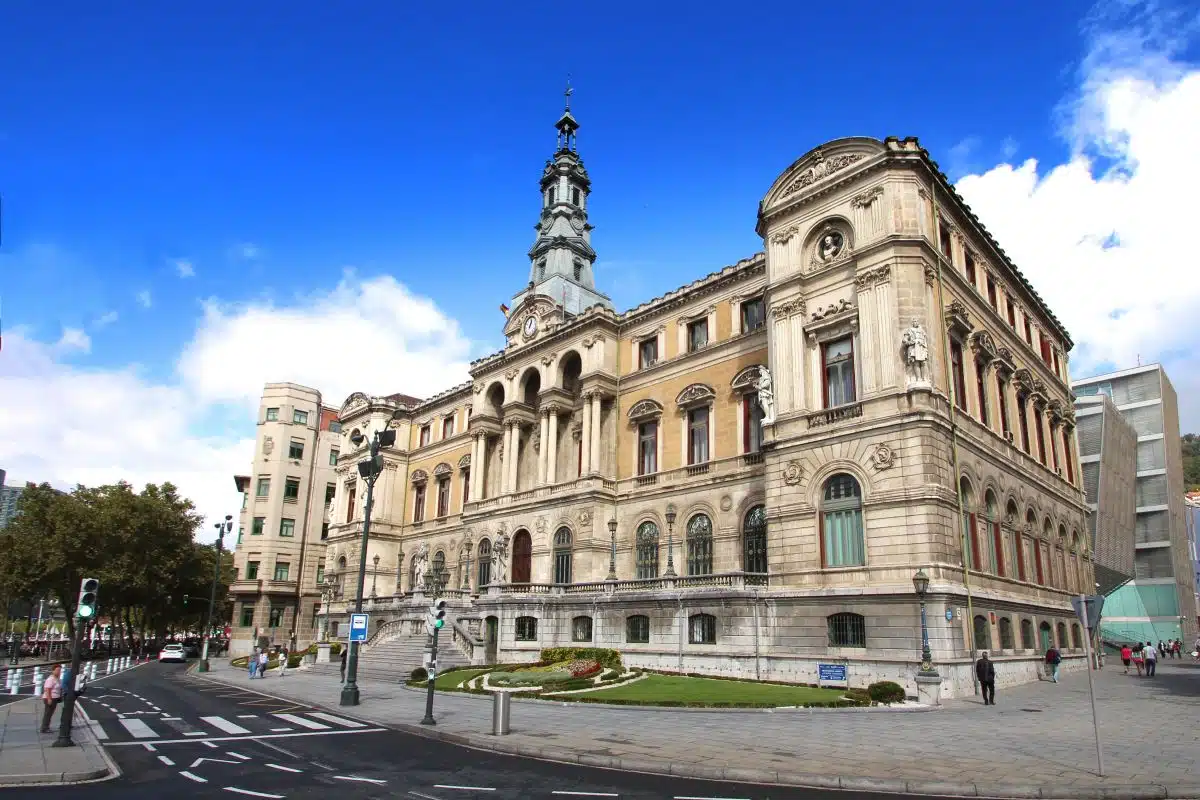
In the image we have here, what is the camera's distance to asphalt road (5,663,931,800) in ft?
40.7

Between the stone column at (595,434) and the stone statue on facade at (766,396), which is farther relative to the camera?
the stone column at (595,434)

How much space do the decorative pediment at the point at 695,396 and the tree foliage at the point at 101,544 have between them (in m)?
37.8

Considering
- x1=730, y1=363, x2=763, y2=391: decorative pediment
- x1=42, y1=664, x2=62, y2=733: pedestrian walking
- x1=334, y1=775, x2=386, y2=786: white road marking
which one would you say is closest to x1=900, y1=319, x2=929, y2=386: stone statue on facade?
x1=730, y1=363, x2=763, y2=391: decorative pediment

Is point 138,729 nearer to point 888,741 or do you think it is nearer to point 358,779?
point 358,779

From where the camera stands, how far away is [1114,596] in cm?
7344

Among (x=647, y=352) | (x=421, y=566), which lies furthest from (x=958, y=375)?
(x=421, y=566)

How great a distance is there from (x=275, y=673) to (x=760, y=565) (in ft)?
84.1

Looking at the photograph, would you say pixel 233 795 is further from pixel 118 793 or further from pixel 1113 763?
pixel 1113 763

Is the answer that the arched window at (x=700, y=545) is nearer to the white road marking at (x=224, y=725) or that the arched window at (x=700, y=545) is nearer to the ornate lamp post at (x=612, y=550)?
the ornate lamp post at (x=612, y=550)

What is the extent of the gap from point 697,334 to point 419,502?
28.2 m

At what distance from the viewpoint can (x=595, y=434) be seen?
43406 millimetres

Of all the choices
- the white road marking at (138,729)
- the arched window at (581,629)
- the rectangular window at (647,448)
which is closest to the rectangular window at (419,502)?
the rectangular window at (647,448)

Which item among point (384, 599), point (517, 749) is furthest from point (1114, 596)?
point (517, 749)

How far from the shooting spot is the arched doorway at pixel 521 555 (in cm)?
4549
